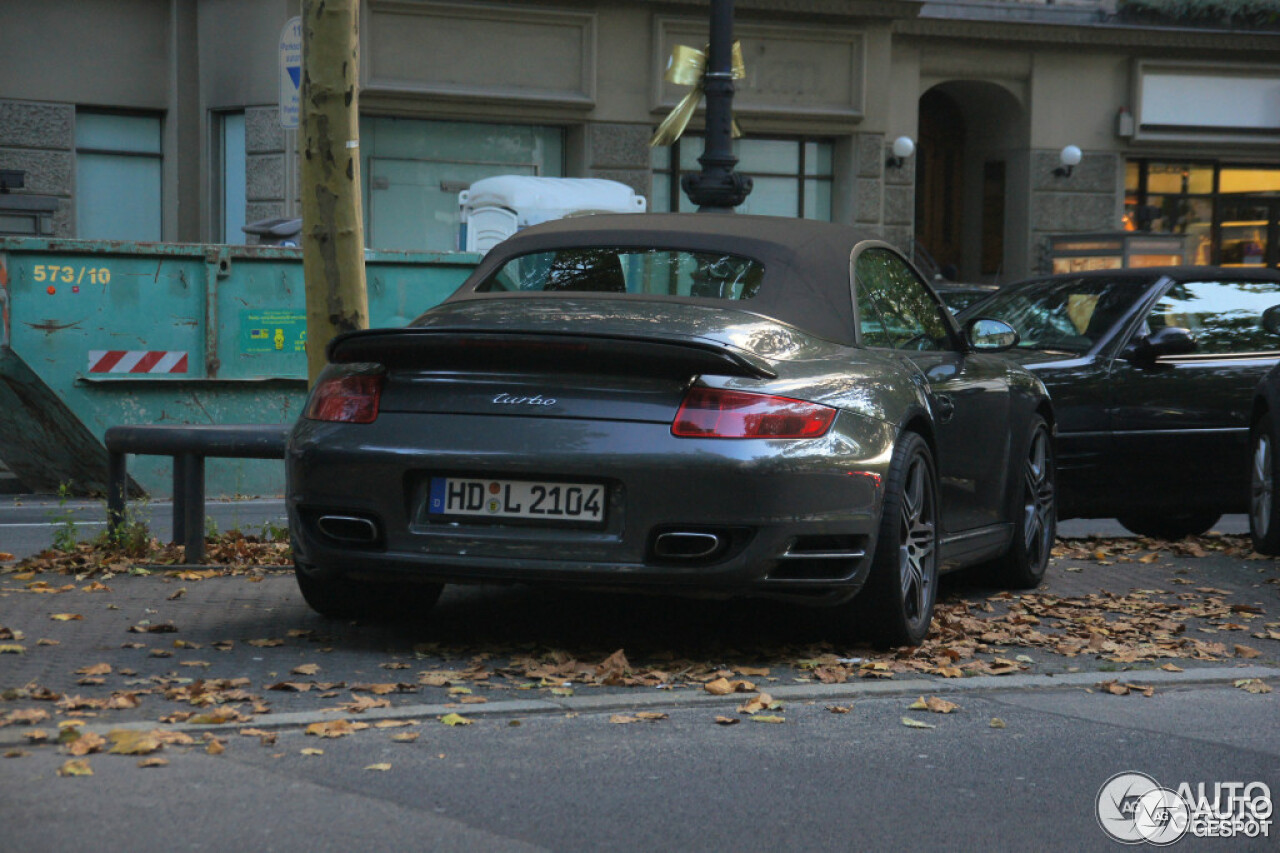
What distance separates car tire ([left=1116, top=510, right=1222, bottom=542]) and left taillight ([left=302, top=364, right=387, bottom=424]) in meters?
5.41

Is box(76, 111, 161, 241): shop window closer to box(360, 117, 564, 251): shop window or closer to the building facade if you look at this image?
the building facade

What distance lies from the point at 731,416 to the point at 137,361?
24.9ft

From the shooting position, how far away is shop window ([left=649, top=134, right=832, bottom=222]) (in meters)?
23.6

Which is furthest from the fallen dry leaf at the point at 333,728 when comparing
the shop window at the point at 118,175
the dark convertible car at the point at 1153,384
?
the shop window at the point at 118,175

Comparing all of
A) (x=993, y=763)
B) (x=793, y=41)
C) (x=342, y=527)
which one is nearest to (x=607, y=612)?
(x=342, y=527)

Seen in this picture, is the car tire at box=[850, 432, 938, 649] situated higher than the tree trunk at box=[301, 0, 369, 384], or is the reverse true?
the tree trunk at box=[301, 0, 369, 384]

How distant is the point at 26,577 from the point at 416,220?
15.1 metres

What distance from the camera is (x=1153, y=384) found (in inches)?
359

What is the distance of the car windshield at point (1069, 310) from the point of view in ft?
30.7

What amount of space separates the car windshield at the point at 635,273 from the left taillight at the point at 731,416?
0.78 metres

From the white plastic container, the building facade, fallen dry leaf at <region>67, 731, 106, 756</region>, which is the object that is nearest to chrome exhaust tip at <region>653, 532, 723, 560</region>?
fallen dry leaf at <region>67, 731, 106, 756</region>

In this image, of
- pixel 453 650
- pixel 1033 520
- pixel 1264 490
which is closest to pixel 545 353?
pixel 453 650

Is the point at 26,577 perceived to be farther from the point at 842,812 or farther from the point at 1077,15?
the point at 1077,15

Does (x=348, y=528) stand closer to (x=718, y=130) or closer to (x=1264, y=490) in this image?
(x=1264, y=490)
